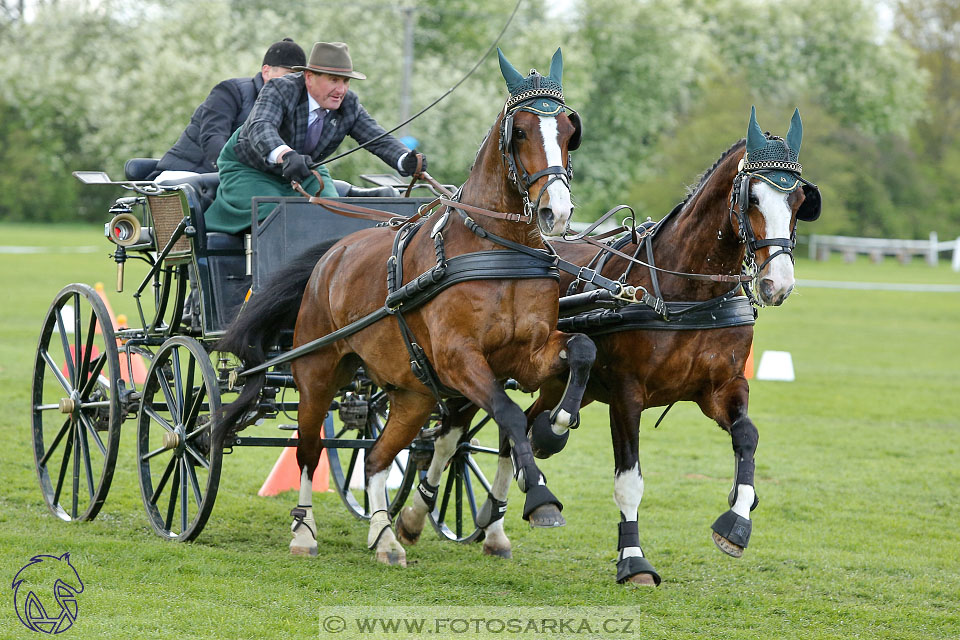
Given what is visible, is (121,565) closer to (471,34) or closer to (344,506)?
(344,506)

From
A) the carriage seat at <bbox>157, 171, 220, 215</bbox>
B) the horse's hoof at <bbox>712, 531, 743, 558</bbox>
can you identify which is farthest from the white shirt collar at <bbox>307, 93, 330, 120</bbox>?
the horse's hoof at <bbox>712, 531, 743, 558</bbox>

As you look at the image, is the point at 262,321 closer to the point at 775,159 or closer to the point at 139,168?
the point at 139,168

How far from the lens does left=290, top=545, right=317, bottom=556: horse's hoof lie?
6082 mm

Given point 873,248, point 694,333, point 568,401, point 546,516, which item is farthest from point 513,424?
point 873,248

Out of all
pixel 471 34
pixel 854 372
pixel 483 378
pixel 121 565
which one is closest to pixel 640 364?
pixel 483 378

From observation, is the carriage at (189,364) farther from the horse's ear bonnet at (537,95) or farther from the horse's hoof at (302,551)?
the horse's ear bonnet at (537,95)

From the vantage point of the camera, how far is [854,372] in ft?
50.5

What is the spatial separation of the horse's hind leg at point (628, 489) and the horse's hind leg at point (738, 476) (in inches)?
16.2

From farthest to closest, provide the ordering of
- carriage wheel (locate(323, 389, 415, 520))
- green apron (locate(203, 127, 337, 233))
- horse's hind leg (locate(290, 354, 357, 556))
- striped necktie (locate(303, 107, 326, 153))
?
carriage wheel (locate(323, 389, 415, 520)), striped necktie (locate(303, 107, 326, 153)), green apron (locate(203, 127, 337, 233)), horse's hind leg (locate(290, 354, 357, 556))

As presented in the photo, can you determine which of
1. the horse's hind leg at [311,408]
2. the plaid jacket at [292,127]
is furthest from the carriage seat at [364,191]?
the horse's hind leg at [311,408]

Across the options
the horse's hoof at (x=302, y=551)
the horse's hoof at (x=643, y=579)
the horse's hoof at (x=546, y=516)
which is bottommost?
the horse's hoof at (x=302, y=551)

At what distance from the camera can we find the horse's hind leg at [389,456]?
582 cm

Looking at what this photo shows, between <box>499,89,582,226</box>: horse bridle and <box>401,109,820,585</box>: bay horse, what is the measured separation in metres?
0.79

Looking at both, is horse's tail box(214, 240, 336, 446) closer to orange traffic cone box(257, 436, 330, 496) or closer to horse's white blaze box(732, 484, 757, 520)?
orange traffic cone box(257, 436, 330, 496)
